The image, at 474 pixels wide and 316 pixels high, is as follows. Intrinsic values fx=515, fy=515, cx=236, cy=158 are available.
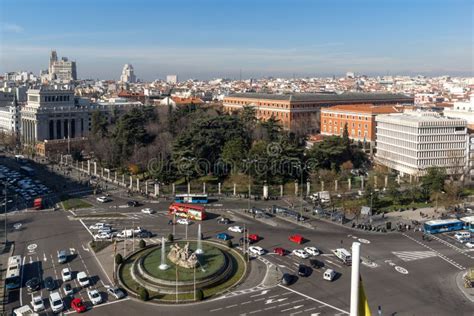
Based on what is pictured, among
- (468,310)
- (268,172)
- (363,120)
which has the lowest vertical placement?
(468,310)

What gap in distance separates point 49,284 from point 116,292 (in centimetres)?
476

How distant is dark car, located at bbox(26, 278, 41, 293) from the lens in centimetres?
3150

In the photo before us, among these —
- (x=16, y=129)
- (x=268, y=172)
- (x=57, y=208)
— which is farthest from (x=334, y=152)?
(x=16, y=129)

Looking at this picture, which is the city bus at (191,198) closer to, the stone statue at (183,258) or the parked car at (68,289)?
the stone statue at (183,258)

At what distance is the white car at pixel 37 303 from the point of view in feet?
94.8

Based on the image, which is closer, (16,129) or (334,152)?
(334,152)

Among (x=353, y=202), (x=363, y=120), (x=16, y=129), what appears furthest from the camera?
(x=16, y=129)

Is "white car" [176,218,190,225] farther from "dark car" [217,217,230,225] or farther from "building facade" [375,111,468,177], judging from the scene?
"building facade" [375,111,468,177]

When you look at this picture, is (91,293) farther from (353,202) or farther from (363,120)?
(363,120)

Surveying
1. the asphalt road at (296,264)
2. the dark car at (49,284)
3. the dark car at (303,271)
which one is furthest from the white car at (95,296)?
the dark car at (303,271)

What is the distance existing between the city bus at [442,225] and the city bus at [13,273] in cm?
3201

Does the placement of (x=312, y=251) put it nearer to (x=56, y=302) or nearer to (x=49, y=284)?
(x=56, y=302)

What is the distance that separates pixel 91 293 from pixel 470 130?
194 feet

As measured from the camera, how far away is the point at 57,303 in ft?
96.0
